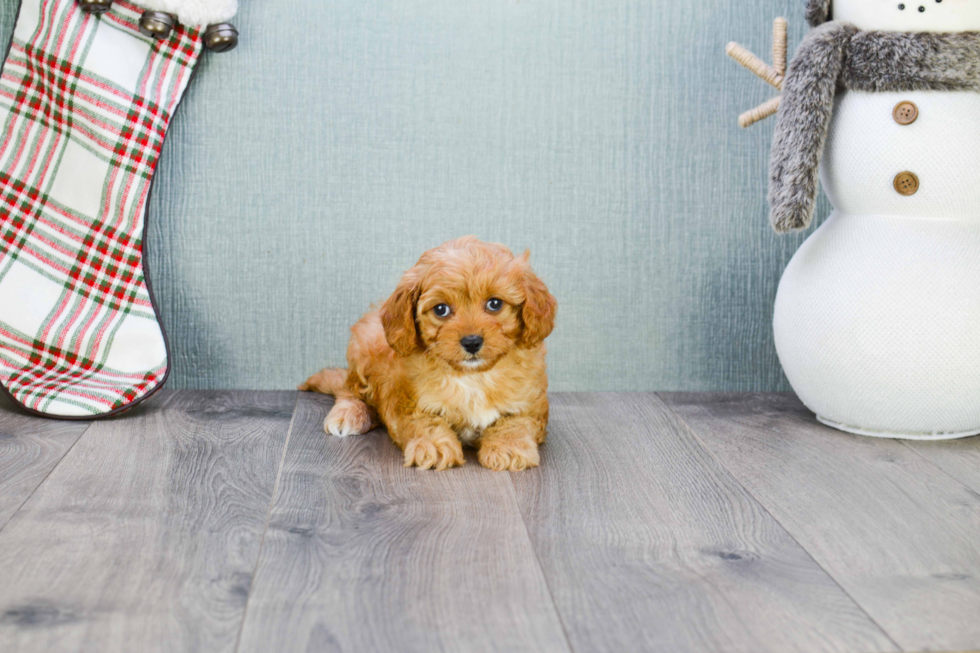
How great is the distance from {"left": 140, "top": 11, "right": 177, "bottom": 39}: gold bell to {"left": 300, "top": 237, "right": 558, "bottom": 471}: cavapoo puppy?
806 mm

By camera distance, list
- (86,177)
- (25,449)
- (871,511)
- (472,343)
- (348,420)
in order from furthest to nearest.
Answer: (86,177) → (348,420) → (25,449) → (472,343) → (871,511)

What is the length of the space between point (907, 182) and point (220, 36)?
145 centimetres

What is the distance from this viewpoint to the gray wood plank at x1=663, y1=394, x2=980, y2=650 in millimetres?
1099

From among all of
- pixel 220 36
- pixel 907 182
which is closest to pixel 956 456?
pixel 907 182

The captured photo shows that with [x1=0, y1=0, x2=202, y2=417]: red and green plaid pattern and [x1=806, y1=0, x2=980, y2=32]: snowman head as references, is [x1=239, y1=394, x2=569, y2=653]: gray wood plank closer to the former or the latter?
[x1=0, y1=0, x2=202, y2=417]: red and green plaid pattern

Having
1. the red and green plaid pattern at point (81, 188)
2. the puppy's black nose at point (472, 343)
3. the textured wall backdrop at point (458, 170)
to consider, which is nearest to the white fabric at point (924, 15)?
the textured wall backdrop at point (458, 170)

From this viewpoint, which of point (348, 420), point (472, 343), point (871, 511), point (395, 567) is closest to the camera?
point (395, 567)

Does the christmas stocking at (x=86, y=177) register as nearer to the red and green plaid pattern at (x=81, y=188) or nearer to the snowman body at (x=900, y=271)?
the red and green plaid pattern at (x=81, y=188)

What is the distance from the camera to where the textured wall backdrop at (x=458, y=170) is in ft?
6.71

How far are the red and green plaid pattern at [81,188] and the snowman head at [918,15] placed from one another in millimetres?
1387

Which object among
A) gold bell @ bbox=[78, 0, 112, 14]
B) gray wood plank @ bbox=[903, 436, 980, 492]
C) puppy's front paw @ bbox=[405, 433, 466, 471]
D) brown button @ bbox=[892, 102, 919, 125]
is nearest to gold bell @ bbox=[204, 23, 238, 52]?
gold bell @ bbox=[78, 0, 112, 14]

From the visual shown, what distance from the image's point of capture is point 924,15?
65.9 inches

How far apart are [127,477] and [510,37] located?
4.14ft

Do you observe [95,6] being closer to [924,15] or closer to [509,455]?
[509,455]
